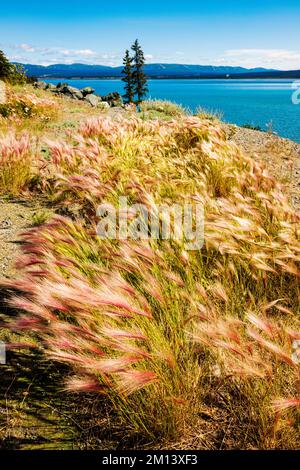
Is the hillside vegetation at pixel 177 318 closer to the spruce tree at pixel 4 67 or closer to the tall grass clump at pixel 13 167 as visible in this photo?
the tall grass clump at pixel 13 167

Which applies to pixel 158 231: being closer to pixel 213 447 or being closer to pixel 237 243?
pixel 237 243

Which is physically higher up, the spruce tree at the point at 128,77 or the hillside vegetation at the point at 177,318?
the spruce tree at the point at 128,77

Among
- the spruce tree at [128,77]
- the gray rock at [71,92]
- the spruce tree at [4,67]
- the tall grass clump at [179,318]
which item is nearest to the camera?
the tall grass clump at [179,318]

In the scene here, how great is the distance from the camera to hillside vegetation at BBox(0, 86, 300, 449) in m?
1.47

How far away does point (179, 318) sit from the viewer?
70.7 inches

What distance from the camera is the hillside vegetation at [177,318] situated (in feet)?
4.83

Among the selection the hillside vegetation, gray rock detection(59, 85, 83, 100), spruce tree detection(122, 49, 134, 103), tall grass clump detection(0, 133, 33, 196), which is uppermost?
spruce tree detection(122, 49, 134, 103)

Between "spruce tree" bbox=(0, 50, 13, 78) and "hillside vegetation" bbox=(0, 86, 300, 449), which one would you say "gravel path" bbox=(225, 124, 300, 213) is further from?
"spruce tree" bbox=(0, 50, 13, 78)

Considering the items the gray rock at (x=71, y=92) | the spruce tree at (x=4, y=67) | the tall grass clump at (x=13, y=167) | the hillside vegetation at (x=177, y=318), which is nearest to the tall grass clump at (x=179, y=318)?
the hillside vegetation at (x=177, y=318)

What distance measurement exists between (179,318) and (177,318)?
0.04 ft

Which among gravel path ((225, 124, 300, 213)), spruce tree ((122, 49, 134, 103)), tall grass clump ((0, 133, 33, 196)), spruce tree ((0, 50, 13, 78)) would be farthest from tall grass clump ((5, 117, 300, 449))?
spruce tree ((122, 49, 134, 103))

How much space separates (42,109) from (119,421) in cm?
1127
